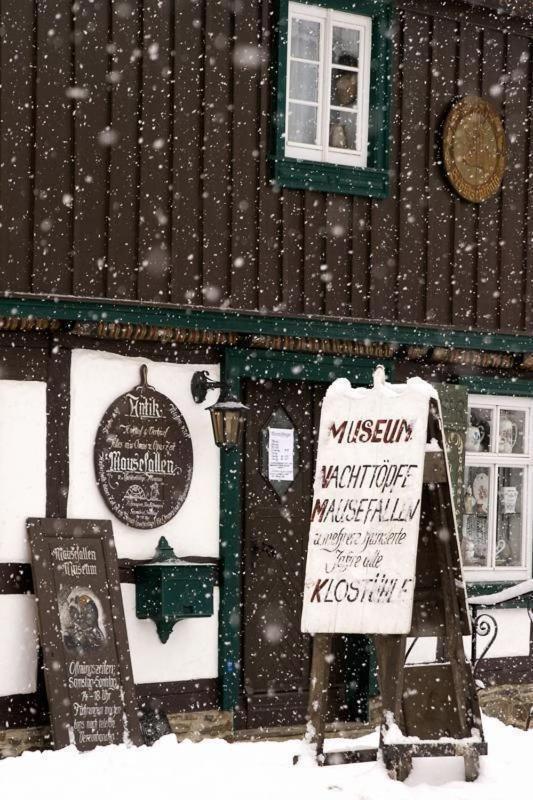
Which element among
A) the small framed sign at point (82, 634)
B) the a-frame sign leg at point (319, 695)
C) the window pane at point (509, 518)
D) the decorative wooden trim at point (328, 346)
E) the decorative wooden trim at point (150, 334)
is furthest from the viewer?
the window pane at point (509, 518)

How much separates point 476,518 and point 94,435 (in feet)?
11.7

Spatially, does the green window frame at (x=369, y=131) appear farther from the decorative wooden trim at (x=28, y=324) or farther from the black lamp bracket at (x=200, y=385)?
the decorative wooden trim at (x=28, y=324)

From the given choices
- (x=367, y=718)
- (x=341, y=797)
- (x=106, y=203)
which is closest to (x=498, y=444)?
(x=367, y=718)

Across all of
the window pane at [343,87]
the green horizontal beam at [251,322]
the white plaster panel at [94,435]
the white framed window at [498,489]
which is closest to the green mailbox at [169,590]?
the white plaster panel at [94,435]

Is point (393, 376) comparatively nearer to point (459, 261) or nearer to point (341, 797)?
point (459, 261)

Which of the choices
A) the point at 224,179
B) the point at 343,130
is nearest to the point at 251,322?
the point at 224,179

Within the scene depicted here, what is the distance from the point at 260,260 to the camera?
1098 centimetres

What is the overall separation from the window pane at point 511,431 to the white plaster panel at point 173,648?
3.04 metres

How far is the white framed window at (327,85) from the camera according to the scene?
11.3 m

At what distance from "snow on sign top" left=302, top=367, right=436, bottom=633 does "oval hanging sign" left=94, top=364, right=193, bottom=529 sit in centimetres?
232

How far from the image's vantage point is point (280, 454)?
1123cm

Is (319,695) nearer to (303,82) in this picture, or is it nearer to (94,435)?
(94,435)

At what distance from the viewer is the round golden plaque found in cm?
1194

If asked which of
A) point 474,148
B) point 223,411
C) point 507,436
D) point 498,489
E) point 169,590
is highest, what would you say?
point 474,148
